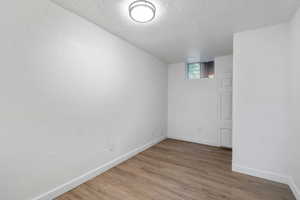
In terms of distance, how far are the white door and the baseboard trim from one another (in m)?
1.28

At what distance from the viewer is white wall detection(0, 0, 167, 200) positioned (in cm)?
133

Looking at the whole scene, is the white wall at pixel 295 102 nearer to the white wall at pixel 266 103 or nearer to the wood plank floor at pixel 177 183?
the white wall at pixel 266 103

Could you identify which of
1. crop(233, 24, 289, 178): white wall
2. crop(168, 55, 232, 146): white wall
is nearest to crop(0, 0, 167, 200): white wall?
crop(168, 55, 232, 146): white wall

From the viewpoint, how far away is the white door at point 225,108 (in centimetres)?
340

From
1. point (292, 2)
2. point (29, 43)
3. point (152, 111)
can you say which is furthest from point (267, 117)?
point (29, 43)

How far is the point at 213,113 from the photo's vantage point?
3.65 meters

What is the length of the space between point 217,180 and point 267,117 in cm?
128

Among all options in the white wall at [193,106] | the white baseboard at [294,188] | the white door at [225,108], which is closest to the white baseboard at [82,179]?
the white wall at [193,106]

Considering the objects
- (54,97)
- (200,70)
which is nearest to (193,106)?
(200,70)

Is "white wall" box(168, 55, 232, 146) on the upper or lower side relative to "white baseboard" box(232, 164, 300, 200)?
→ upper

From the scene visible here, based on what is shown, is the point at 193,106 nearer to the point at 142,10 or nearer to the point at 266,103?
the point at 266,103

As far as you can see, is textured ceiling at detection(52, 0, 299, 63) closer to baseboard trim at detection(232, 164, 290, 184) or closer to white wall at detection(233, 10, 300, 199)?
white wall at detection(233, 10, 300, 199)

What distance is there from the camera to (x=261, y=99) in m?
2.11

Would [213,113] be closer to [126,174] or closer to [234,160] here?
[234,160]
